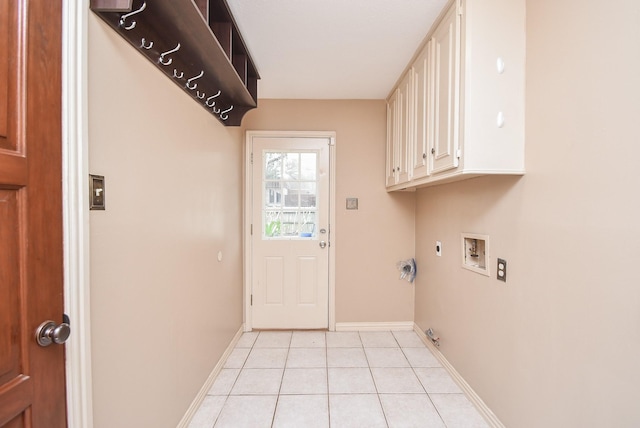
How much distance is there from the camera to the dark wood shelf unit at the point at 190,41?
114 cm

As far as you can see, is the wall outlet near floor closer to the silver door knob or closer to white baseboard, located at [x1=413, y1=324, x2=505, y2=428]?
white baseboard, located at [x1=413, y1=324, x2=505, y2=428]

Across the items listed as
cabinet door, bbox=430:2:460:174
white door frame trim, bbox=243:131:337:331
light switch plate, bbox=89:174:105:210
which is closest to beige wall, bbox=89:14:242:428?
light switch plate, bbox=89:174:105:210

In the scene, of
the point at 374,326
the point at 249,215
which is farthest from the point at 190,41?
the point at 374,326

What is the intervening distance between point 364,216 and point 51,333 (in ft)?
8.25

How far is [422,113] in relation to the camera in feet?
6.66

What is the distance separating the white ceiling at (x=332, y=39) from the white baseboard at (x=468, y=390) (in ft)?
7.32

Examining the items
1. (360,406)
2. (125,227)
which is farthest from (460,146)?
(360,406)

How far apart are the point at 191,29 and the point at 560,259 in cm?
184

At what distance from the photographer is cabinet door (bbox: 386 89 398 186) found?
2.70 meters

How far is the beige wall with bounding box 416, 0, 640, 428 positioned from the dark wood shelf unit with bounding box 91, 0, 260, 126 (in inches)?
58.6

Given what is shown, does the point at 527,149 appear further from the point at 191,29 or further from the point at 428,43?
the point at 191,29

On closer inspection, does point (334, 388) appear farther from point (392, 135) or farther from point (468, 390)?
point (392, 135)

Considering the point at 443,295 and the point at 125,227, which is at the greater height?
the point at 125,227

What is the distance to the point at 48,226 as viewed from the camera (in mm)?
819
